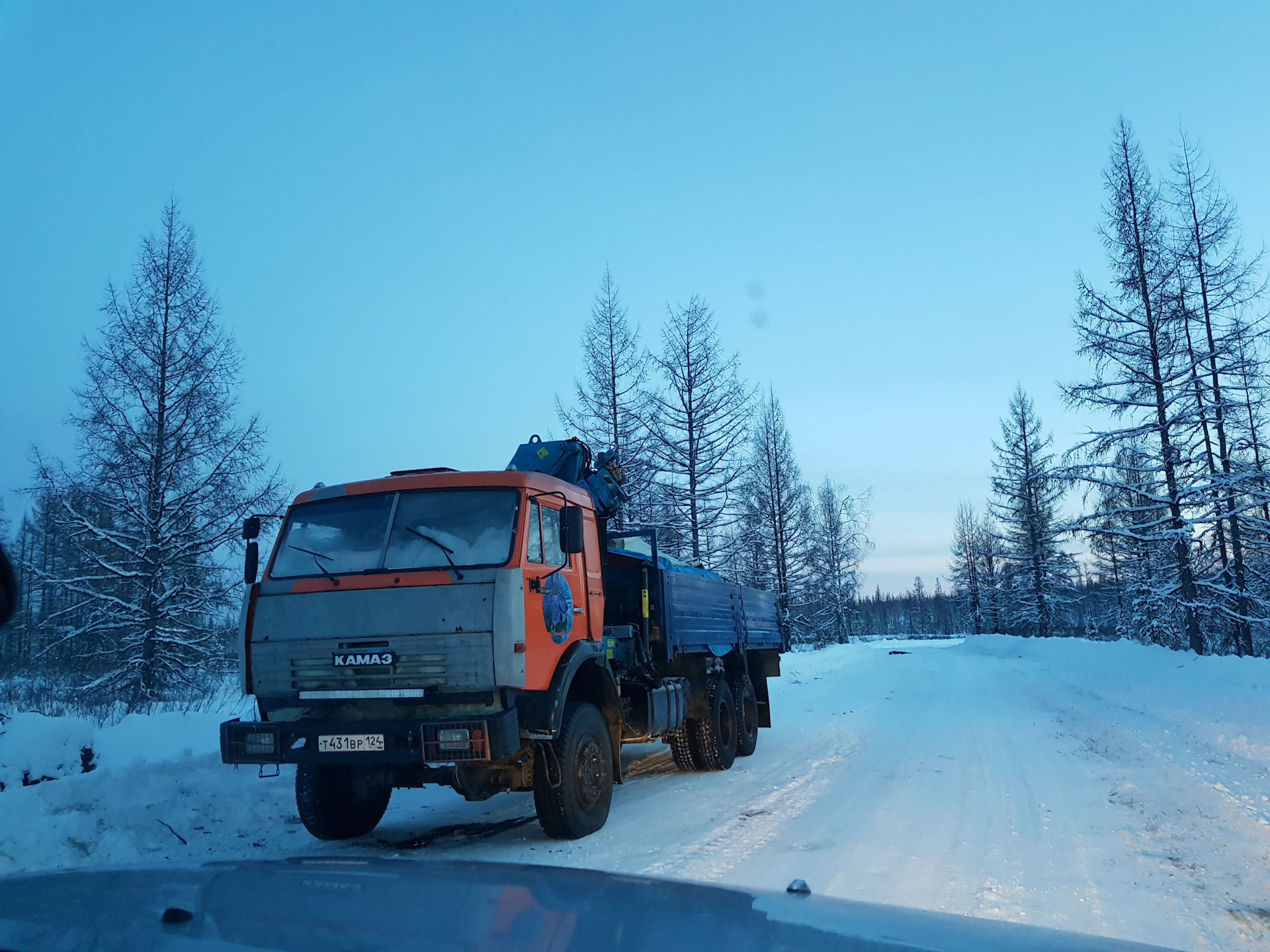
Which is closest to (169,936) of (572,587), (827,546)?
(572,587)

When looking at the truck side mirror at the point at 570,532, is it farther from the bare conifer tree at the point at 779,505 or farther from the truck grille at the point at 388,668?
the bare conifer tree at the point at 779,505

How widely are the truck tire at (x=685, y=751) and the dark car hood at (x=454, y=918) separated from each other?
579cm

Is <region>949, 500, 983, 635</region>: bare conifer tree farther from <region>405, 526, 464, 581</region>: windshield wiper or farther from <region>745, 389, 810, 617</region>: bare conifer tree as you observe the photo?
<region>405, 526, 464, 581</region>: windshield wiper

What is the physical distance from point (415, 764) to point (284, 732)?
97 centimetres

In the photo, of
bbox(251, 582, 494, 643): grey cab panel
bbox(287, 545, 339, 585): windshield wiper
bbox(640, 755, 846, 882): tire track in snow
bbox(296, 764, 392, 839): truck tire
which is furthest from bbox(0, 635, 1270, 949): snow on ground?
bbox(287, 545, 339, 585): windshield wiper

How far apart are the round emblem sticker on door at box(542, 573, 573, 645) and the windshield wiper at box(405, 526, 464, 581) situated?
718 mm

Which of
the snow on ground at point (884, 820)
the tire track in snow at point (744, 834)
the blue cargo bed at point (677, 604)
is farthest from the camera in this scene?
the blue cargo bed at point (677, 604)

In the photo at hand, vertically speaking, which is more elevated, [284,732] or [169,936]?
[284,732]

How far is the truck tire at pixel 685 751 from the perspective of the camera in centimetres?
998

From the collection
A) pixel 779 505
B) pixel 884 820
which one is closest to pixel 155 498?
pixel 884 820

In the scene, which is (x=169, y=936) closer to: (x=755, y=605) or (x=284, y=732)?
(x=284, y=732)

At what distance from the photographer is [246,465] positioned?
16547 mm

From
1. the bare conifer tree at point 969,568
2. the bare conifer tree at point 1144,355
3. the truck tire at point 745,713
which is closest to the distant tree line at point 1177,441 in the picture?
the bare conifer tree at point 1144,355

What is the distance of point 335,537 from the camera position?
6602mm
